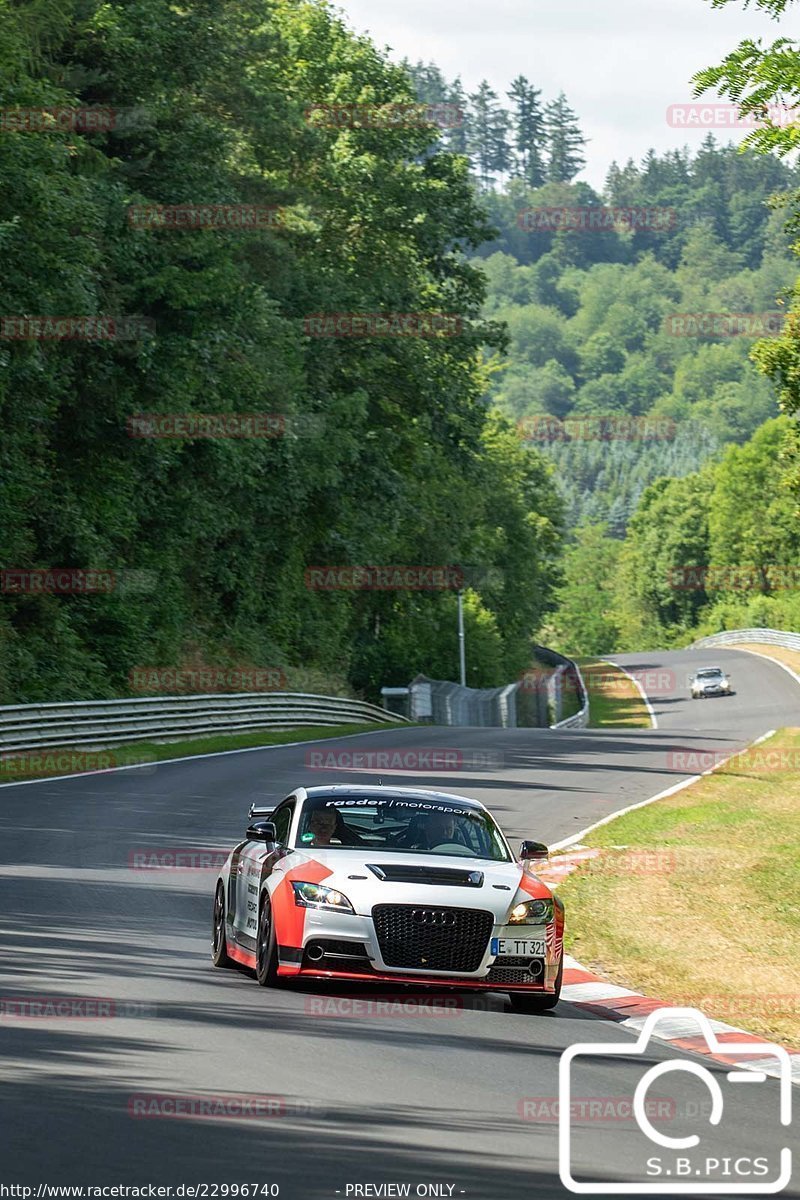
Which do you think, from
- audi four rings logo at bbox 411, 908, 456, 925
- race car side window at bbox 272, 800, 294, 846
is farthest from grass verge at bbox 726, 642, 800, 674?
audi four rings logo at bbox 411, 908, 456, 925

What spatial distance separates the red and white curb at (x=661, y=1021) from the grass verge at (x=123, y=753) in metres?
16.7

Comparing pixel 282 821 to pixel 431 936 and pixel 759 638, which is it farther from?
pixel 759 638

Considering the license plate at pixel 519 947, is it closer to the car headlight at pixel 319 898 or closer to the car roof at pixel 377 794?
the car headlight at pixel 319 898

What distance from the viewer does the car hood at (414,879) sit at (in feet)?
35.3

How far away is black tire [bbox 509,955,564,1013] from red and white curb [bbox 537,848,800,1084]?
14.8 inches

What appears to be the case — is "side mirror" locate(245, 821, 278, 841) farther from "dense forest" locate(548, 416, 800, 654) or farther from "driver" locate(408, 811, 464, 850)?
"dense forest" locate(548, 416, 800, 654)

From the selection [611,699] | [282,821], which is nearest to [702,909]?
[282,821]

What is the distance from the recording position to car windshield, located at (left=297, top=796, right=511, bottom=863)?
11758 mm

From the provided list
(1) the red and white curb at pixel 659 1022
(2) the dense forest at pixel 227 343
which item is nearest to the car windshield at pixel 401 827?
(1) the red and white curb at pixel 659 1022

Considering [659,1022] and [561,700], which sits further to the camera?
[561,700]

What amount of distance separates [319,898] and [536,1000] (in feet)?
4.90

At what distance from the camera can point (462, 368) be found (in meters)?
58.9

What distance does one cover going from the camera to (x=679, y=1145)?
24.0 feet

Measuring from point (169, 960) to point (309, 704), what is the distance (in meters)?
37.9
